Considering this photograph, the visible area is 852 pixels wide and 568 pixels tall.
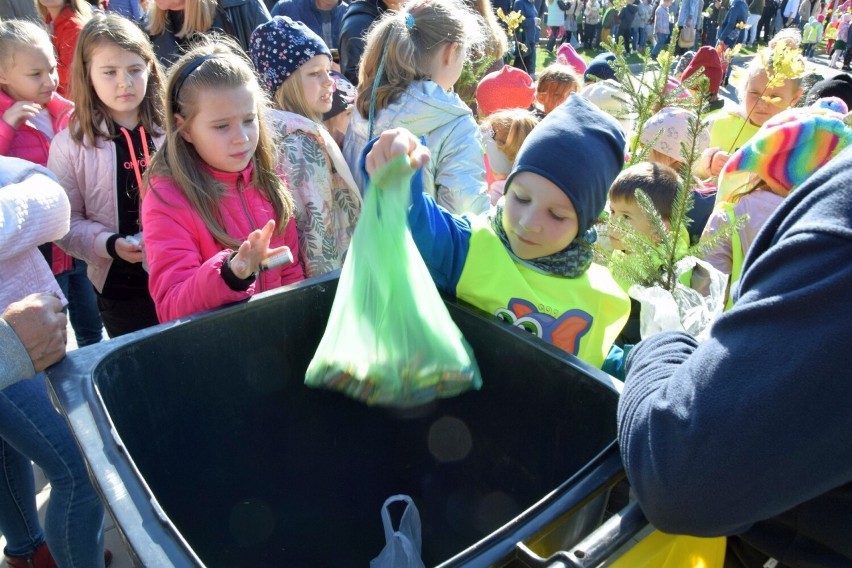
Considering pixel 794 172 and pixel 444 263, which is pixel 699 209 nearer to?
pixel 794 172

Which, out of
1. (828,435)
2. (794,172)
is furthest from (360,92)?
(828,435)

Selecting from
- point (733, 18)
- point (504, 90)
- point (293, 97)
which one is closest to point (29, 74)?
point (293, 97)

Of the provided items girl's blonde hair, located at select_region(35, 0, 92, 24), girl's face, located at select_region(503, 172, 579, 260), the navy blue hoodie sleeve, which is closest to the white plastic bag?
girl's face, located at select_region(503, 172, 579, 260)

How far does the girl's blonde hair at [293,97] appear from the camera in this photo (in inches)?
98.2

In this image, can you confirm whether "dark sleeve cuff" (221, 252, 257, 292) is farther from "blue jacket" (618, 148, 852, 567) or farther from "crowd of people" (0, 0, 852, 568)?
"blue jacket" (618, 148, 852, 567)

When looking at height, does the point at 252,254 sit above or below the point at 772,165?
above

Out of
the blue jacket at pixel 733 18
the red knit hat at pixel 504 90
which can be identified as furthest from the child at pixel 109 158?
the blue jacket at pixel 733 18

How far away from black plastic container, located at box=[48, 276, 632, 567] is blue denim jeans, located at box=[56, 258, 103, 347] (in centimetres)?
159

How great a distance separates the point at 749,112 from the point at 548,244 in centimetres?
269

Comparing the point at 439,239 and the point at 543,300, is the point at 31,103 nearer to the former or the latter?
the point at 439,239

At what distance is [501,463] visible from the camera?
143 centimetres

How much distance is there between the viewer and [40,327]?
4.00 feet

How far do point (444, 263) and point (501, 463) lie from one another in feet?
1.72

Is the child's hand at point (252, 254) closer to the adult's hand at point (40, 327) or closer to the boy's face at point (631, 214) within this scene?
the adult's hand at point (40, 327)
